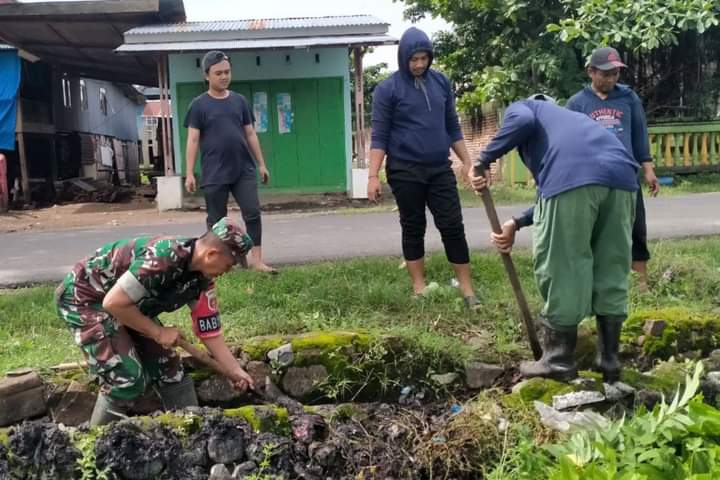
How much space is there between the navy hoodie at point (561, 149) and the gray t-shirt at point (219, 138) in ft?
8.11

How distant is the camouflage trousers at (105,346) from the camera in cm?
323

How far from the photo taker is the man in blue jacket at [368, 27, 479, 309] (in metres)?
4.50

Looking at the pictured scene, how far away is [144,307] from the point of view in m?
3.21

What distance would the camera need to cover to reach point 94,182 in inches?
772

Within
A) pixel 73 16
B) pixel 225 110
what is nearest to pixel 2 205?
pixel 73 16

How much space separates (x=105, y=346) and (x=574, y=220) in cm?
223

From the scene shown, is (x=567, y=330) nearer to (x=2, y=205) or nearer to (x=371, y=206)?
(x=371, y=206)

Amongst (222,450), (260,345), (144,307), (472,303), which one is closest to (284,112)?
(472,303)

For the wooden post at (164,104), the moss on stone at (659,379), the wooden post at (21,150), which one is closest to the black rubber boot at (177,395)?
the moss on stone at (659,379)

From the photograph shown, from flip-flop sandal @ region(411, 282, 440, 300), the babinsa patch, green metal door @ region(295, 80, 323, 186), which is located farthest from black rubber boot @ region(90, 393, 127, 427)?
green metal door @ region(295, 80, 323, 186)

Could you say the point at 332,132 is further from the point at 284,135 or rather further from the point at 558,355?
the point at 558,355

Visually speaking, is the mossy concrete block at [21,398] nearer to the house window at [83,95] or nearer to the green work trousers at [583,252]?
the green work trousers at [583,252]

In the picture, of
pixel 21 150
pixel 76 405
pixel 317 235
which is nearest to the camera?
pixel 76 405

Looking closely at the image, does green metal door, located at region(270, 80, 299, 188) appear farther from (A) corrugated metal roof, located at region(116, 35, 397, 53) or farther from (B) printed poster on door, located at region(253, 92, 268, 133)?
(A) corrugated metal roof, located at region(116, 35, 397, 53)
